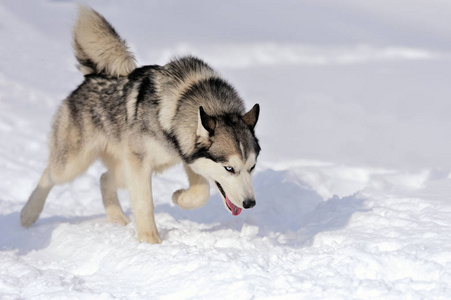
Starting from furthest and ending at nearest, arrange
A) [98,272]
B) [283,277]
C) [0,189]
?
[0,189] < [98,272] < [283,277]

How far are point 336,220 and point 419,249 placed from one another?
4.30ft

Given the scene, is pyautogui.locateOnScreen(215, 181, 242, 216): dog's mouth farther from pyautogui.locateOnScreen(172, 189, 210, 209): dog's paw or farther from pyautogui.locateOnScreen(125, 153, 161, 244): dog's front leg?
pyautogui.locateOnScreen(125, 153, 161, 244): dog's front leg

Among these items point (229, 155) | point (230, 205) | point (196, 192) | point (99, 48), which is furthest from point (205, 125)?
point (99, 48)

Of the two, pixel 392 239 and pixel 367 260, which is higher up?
pixel 392 239

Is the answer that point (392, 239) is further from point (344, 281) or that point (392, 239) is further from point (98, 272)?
→ point (98, 272)

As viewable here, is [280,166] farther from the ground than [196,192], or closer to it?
farther from the ground

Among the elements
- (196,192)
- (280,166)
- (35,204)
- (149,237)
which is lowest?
(149,237)

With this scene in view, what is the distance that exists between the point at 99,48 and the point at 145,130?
3.58 ft

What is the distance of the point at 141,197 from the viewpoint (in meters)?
4.48

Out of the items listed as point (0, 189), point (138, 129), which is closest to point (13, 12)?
point (0, 189)

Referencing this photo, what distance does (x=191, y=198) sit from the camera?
4648 mm

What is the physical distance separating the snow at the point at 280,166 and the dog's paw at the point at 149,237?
0.08m

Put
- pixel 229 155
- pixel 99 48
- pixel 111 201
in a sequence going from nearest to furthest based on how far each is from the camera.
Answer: pixel 229 155
pixel 99 48
pixel 111 201

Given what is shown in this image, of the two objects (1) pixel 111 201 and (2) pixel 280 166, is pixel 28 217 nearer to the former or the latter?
(1) pixel 111 201
